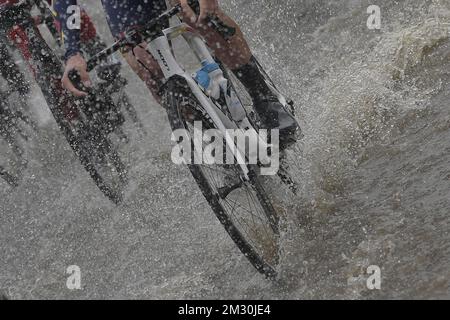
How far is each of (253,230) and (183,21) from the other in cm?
143

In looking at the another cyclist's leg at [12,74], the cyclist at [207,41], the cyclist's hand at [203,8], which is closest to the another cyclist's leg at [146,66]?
the cyclist at [207,41]

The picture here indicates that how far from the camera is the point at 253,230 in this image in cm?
473

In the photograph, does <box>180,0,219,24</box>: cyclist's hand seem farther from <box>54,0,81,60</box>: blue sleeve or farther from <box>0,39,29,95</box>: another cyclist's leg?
<box>0,39,29,95</box>: another cyclist's leg

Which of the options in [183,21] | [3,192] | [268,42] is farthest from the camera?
[268,42]

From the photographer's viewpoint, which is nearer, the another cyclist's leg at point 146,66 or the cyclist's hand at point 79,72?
the cyclist's hand at point 79,72

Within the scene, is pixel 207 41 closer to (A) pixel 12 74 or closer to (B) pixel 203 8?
(B) pixel 203 8

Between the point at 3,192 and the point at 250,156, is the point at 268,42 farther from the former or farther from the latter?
the point at 250,156

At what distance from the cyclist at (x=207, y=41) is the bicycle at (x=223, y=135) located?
10 cm

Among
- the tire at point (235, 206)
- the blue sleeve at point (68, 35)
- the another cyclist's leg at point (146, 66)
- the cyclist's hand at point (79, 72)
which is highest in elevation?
the blue sleeve at point (68, 35)

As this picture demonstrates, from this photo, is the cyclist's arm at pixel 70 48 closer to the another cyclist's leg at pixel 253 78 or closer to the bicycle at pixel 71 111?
the another cyclist's leg at pixel 253 78

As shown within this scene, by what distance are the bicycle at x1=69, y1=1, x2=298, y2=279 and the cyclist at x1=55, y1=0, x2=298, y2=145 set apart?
3.9 inches

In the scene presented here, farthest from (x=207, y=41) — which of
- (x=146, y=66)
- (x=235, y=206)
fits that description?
(x=235, y=206)

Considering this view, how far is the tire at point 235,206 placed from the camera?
4.34 m
